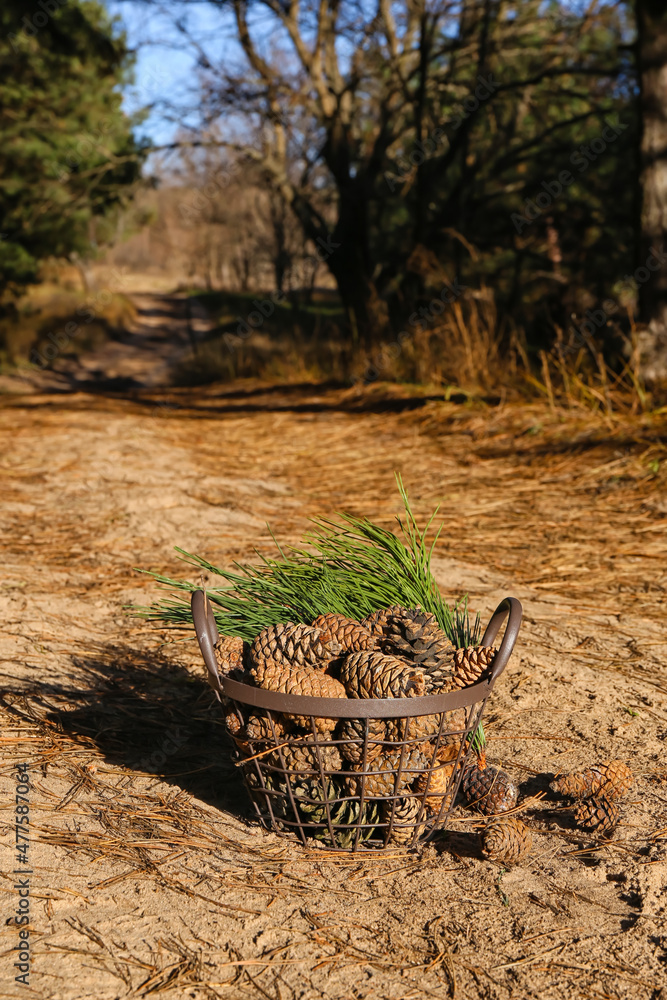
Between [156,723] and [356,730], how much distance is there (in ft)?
2.28

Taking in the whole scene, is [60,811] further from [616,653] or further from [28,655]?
[616,653]

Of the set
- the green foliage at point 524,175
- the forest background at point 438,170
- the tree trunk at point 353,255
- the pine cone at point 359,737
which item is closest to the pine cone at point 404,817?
the pine cone at point 359,737

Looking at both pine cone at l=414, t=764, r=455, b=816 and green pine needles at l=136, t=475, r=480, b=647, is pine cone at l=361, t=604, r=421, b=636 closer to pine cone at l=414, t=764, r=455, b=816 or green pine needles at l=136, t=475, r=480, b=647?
green pine needles at l=136, t=475, r=480, b=647

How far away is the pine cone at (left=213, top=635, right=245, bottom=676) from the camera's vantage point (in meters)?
1.54

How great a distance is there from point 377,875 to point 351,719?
0.28 metres

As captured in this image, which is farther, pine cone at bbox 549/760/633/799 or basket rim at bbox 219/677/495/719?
pine cone at bbox 549/760/633/799

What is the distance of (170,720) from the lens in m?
1.92

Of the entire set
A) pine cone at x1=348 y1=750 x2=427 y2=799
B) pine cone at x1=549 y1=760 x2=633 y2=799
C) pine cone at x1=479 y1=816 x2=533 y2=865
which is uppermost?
pine cone at x1=348 y1=750 x2=427 y2=799

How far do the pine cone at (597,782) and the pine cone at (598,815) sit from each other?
1 centimetres

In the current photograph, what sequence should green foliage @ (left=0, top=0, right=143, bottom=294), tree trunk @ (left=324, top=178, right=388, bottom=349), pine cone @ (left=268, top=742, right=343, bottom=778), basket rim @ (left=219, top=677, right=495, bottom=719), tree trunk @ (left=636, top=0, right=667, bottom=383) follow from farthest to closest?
1. green foliage @ (left=0, top=0, right=143, bottom=294)
2. tree trunk @ (left=324, top=178, right=388, bottom=349)
3. tree trunk @ (left=636, top=0, right=667, bottom=383)
4. pine cone @ (left=268, top=742, right=343, bottom=778)
5. basket rim @ (left=219, top=677, right=495, bottom=719)

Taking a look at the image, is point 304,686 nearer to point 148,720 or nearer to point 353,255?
point 148,720

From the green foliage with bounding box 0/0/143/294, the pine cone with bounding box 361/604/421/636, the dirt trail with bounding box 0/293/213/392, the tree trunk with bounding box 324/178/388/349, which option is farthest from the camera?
the dirt trail with bounding box 0/293/213/392

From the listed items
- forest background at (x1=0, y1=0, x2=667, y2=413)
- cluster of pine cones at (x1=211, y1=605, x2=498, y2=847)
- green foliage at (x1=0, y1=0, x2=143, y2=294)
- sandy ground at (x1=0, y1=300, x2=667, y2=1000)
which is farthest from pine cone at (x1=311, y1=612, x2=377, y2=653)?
green foliage at (x1=0, y1=0, x2=143, y2=294)

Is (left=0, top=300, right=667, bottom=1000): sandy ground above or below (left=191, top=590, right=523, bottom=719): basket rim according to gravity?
below
